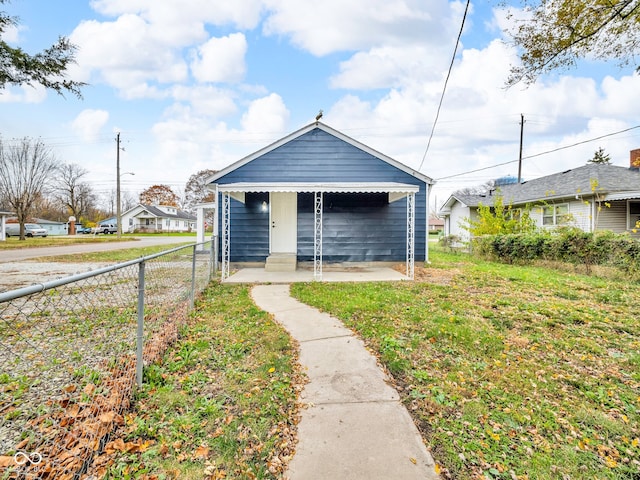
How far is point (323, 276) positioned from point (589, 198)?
13.4 m

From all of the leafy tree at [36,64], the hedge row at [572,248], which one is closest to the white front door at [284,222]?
the leafy tree at [36,64]

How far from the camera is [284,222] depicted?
998cm

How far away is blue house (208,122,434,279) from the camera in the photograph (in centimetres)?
980

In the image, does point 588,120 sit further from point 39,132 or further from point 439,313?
point 39,132

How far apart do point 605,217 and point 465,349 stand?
14.7 meters

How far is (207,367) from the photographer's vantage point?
330 cm

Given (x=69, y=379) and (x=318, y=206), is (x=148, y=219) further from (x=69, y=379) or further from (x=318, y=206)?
(x=69, y=379)

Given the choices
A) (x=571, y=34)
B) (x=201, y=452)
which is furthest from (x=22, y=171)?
(x=571, y=34)

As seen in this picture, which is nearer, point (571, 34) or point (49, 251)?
point (571, 34)

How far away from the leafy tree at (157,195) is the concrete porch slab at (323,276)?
52032mm

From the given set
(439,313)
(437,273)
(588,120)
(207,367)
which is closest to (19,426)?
(207,367)

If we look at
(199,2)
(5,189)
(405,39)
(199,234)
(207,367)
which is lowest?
(207,367)

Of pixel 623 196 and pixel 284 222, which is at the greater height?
pixel 623 196

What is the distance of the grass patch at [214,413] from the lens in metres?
1.93
